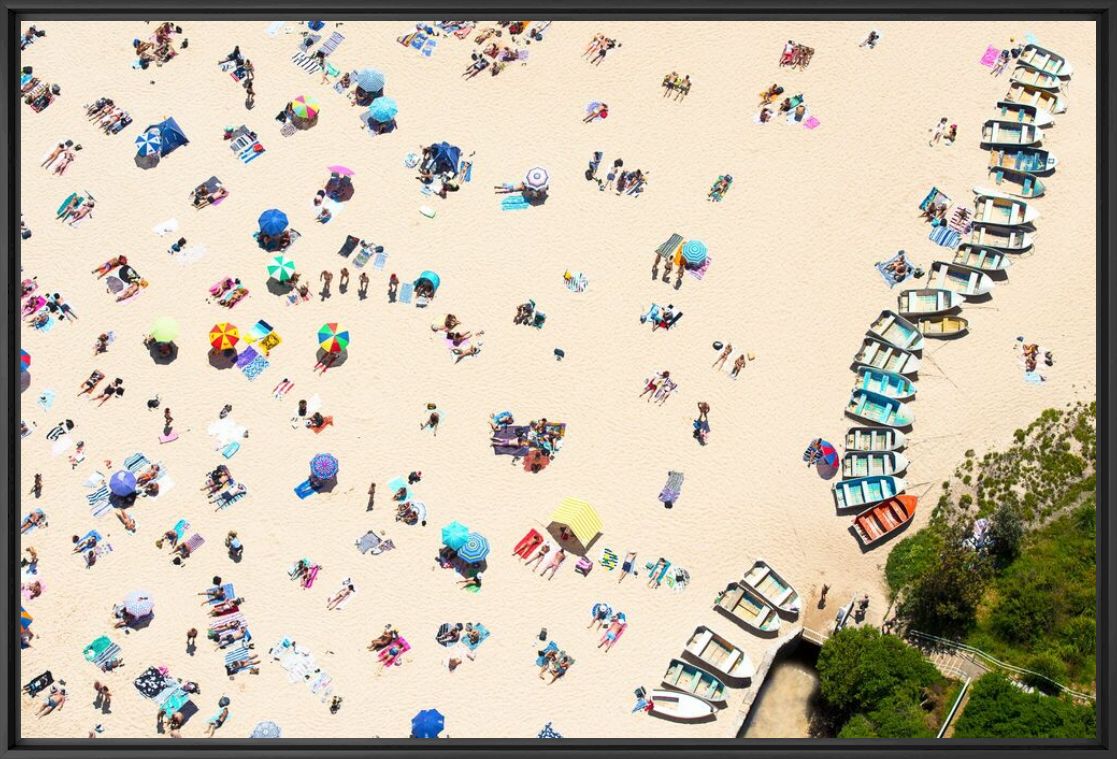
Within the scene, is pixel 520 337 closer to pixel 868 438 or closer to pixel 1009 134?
pixel 868 438

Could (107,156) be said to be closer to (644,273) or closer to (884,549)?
(644,273)

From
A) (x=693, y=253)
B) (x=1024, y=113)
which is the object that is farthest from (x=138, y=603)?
(x=1024, y=113)

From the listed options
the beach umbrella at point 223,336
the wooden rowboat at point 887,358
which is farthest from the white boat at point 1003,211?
the beach umbrella at point 223,336

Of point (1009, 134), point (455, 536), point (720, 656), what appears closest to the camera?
point (720, 656)

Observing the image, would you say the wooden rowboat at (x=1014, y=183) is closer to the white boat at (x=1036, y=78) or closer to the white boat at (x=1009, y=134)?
the white boat at (x=1009, y=134)

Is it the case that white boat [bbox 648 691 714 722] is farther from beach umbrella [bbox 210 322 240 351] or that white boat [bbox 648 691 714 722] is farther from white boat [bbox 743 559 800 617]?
beach umbrella [bbox 210 322 240 351]

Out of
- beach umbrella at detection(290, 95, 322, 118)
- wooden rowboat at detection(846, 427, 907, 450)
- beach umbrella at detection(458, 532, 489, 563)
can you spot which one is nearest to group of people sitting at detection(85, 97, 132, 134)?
beach umbrella at detection(290, 95, 322, 118)
